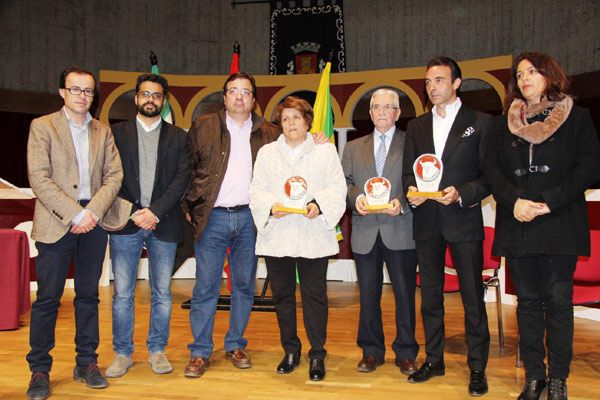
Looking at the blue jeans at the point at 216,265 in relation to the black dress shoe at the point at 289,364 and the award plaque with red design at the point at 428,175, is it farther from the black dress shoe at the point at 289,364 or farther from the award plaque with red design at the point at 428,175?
the award plaque with red design at the point at 428,175

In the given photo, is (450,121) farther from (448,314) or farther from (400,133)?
(448,314)

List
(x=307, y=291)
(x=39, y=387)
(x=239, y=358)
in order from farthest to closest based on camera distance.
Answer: (x=239, y=358) → (x=307, y=291) → (x=39, y=387)

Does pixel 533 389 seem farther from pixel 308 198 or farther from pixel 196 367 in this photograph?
pixel 196 367

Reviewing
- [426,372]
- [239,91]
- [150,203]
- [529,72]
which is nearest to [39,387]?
[150,203]

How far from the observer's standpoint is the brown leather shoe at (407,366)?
3.38 m

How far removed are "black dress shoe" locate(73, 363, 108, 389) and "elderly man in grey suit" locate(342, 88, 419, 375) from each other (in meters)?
1.41

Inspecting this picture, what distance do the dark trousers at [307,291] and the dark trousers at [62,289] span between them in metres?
0.94

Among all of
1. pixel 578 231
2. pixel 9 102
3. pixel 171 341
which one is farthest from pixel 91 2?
pixel 578 231

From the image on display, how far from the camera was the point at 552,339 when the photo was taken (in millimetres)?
2846

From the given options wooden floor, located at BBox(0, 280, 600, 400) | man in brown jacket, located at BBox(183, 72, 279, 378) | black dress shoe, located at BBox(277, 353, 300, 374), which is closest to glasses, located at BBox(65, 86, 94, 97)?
man in brown jacket, located at BBox(183, 72, 279, 378)

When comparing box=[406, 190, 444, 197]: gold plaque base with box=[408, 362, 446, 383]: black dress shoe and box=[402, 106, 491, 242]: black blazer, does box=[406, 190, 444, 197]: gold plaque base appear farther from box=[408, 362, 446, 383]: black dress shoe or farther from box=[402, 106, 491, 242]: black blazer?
box=[408, 362, 446, 383]: black dress shoe

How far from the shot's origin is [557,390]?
2830mm

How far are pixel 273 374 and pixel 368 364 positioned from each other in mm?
542

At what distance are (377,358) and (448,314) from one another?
2.09 meters
